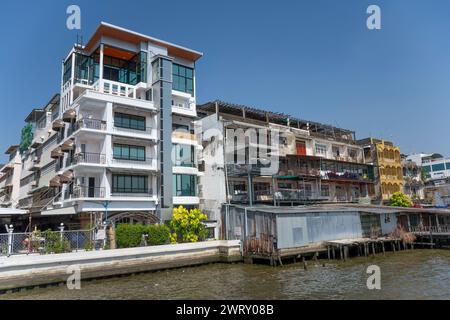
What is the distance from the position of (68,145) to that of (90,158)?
2953mm

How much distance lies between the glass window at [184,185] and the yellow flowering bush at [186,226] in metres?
4.42

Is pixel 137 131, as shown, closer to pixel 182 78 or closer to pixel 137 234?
pixel 182 78

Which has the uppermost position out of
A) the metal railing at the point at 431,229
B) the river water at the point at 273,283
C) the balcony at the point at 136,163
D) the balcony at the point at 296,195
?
the balcony at the point at 136,163

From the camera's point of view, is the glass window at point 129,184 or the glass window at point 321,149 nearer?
the glass window at point 129,184

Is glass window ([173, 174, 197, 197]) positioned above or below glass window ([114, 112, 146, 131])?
below

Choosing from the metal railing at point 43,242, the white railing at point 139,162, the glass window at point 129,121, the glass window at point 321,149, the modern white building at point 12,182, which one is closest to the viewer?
the metal railing at point 43,242

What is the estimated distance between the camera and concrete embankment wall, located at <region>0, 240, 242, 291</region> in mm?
20516

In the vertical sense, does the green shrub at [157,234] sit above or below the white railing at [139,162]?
below

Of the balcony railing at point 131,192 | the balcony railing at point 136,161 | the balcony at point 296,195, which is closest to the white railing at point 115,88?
the balcony railing at point 136,161

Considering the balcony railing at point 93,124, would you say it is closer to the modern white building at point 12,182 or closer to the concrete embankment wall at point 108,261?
the concrete embankment wall at point 108,261

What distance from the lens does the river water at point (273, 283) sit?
18.3m

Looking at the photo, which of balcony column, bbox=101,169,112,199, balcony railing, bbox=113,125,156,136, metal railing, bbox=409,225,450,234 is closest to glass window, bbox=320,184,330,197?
metal railing, bbox=409,225,450,234

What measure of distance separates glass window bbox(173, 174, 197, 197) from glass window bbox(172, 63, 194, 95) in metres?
10.1

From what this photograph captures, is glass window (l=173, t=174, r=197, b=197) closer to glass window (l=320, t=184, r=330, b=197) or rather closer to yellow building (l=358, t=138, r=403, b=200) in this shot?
glass window (l=320, t=184, r=330, b=197)
